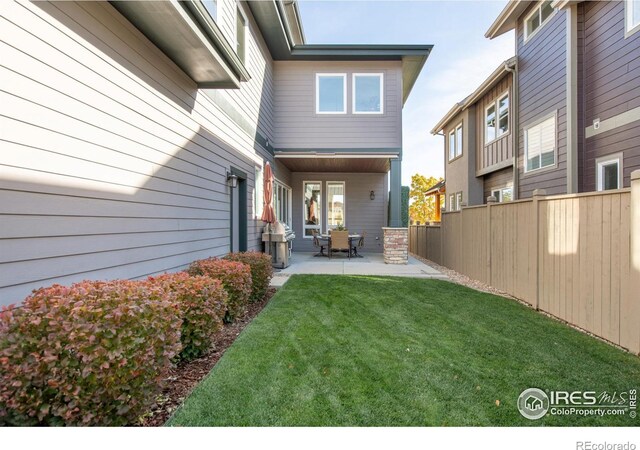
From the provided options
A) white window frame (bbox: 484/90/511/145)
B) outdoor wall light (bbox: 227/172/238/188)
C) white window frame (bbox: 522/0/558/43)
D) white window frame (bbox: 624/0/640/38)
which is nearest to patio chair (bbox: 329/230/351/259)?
outdoor wall light (bbox: 227/172/238/188)

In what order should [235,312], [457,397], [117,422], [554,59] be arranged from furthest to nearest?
1. [554,59]
2. [235,312]
3. [457,397]
4. [117,422]

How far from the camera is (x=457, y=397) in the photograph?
7.95 ft

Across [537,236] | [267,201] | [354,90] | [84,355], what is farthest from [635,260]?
[354,90]

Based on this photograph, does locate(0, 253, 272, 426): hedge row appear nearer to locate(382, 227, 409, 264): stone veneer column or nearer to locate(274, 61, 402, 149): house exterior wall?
locate(382, 227, 409, 264): stone veneer column

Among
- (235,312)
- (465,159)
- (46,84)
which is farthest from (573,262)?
(465,159)

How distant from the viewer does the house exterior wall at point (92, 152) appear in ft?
7.86

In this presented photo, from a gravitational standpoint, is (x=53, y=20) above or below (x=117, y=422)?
above

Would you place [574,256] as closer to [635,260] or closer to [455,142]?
[635,260]

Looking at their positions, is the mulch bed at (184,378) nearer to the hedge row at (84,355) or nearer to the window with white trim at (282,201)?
the hedge row at (84,355)

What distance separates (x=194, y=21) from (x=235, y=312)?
340 cm

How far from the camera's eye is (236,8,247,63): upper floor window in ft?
23.0

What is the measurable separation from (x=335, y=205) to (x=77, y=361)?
36.4 feet

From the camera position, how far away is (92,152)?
308 cm

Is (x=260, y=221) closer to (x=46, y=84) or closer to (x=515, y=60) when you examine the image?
(x=46, y=84)
